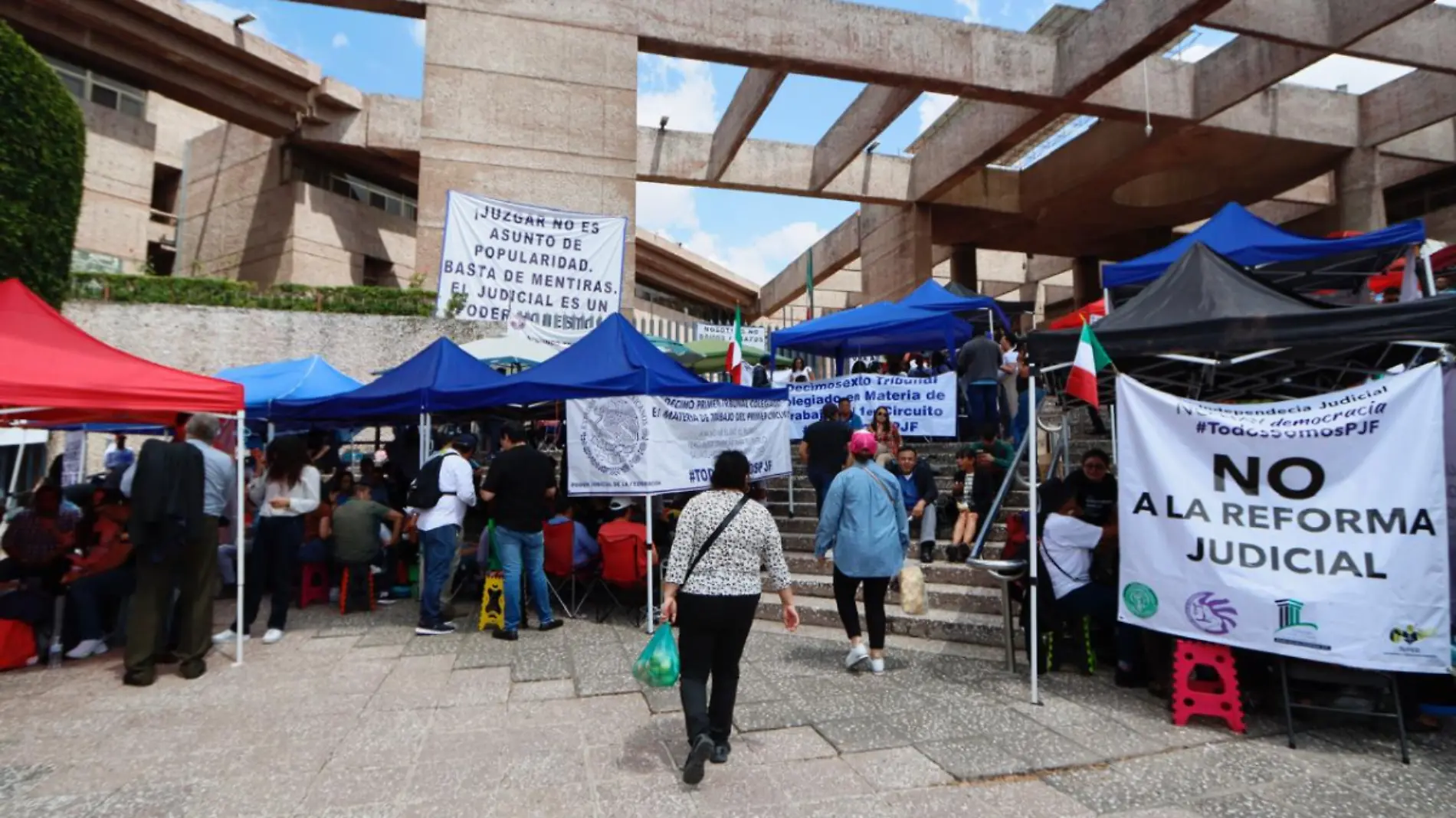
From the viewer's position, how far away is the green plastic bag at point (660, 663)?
141 inches

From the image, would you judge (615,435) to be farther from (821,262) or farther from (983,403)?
(821,262)

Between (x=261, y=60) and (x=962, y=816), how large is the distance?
852 inches

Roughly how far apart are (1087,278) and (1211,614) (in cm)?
2600

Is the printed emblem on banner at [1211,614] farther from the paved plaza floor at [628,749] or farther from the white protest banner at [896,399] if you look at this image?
the white protest banner at [896,399]

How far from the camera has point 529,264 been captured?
12633 mm

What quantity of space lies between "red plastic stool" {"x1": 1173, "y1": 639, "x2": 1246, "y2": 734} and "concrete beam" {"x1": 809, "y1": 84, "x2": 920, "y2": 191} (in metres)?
13.4

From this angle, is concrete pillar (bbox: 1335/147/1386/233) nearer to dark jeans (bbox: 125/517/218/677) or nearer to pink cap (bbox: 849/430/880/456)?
pink cap (bbox: 849/430/880/456)

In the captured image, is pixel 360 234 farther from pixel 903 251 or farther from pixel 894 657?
pixel 894 657

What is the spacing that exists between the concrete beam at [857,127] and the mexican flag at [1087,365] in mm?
12058

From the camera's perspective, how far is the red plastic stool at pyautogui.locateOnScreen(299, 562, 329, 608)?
7508 mm

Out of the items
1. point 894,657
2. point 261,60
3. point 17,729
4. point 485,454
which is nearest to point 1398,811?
point 894,657

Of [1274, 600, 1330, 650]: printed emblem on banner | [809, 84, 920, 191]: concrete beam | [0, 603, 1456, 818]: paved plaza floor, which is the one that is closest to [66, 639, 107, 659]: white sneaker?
[0, 603, 1456, 818]: paved plaza floor

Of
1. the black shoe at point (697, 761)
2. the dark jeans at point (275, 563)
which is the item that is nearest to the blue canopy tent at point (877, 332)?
the dark jeans at point (275, 563)

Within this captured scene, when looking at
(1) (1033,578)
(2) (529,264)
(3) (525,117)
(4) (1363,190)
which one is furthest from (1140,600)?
(4) (1363,190)
